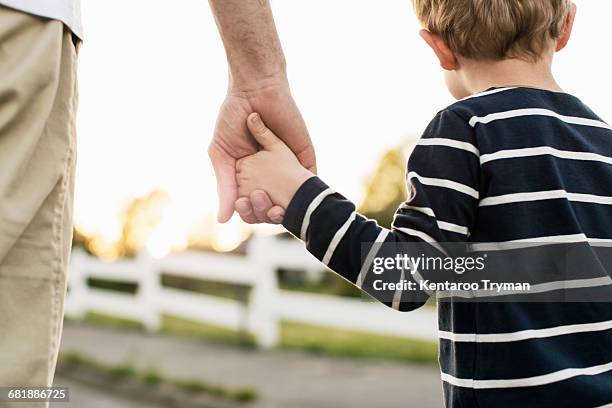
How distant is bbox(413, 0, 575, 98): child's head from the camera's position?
1552 mm

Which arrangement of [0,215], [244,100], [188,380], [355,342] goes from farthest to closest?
1. [355,342]
2. [188,380]
3. [244,100]
4. [0,215]

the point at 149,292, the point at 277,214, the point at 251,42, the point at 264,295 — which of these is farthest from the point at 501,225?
the point at 149,292

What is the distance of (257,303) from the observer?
8.27 m

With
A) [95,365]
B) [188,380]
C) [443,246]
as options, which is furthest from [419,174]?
[95,365]

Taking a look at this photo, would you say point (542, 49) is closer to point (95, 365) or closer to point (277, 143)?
point (277, 143)

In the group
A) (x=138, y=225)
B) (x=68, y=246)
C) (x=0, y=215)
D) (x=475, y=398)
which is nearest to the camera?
(x=0, y=215)

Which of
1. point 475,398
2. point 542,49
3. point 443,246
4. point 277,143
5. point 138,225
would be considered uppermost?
point 138,225

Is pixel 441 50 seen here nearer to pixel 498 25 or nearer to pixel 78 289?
pixel 498 25

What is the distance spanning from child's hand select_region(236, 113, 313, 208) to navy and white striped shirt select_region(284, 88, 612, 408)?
42 mm

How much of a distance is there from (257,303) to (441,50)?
6816mm

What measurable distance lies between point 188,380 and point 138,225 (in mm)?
20825

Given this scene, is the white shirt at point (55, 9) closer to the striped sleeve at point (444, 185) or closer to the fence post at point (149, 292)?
the striped sleeve at point (444, 185)

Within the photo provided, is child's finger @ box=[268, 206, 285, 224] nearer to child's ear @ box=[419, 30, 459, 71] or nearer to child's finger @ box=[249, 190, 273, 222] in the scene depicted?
child's finger @ box=[249, 190, 273, 222]

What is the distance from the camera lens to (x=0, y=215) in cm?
123
